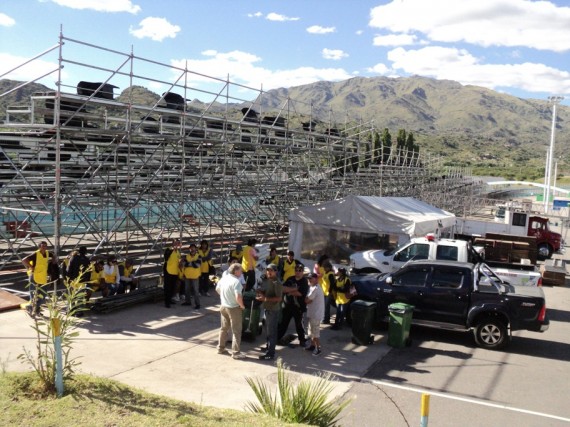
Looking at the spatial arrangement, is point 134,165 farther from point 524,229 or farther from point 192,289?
point 524,229

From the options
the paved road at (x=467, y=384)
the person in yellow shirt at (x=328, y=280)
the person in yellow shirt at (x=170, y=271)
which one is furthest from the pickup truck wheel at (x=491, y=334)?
the person in yellow shirt at (x=170, y=271)

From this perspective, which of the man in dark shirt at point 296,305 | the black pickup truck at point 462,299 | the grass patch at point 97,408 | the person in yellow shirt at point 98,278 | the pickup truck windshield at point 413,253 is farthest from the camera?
the pickup truck windshield at point 413,253

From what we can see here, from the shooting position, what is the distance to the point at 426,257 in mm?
→ 14367

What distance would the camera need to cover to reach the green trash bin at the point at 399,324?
10250mm

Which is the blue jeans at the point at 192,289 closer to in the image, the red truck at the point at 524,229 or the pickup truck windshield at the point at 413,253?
the pickup truck windshield at the point at 413,253

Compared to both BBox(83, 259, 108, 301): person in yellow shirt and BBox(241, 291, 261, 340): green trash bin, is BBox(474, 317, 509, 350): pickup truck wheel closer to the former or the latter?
BBox(241, 291, 261, 340): green trash bin

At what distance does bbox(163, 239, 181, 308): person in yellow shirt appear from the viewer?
12359mm

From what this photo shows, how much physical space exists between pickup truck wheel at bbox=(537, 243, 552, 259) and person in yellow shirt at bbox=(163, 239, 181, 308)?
73.4ft

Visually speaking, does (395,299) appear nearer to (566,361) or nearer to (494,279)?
(494,279)

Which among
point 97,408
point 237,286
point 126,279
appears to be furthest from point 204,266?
point 97,408

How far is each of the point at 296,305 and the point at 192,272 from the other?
3294 mm

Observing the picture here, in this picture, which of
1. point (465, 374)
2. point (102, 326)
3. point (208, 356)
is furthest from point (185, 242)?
point (465, 374)

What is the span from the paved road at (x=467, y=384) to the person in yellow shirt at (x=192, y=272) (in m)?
4.73

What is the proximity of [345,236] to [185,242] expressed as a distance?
807 cm
